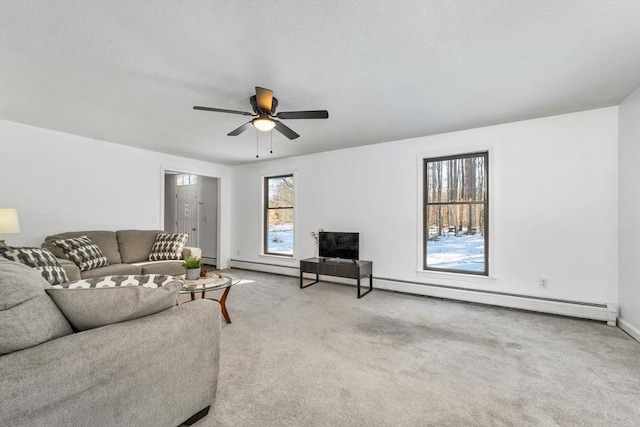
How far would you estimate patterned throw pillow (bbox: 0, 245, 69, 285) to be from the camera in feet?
8.52

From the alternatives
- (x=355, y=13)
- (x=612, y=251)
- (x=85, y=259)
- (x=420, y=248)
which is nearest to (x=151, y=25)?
(x=355, y=13)

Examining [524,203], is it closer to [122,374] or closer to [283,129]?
[283,129]

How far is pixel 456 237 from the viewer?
4.14 m

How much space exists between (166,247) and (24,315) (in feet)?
12.5

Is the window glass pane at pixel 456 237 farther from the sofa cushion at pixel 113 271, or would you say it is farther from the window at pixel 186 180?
the window at pixel 186 180

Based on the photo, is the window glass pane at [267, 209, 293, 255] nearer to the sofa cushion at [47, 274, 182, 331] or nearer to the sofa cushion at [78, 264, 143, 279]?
the sofa cushion at [78, 264, 143, 279]

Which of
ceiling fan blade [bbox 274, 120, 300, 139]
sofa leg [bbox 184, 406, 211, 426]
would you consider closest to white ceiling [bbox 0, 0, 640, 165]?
ceiling fan blade [bbox 274, 120, 300, 139]

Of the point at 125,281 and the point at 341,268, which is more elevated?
the point at 125,281

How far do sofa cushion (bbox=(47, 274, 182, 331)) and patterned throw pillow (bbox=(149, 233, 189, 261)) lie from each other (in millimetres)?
3372

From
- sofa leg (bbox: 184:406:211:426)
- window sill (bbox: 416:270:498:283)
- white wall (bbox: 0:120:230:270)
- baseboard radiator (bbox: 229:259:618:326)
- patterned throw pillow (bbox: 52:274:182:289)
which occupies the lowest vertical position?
sofa leg (bbox: 184:406:211:426)

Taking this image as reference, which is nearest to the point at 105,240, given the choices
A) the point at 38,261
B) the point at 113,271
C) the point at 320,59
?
the point at 113,271

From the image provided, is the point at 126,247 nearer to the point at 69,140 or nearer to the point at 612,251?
the point at 69,140

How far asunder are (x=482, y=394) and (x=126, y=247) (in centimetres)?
487

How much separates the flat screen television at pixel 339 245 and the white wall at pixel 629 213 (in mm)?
3014
